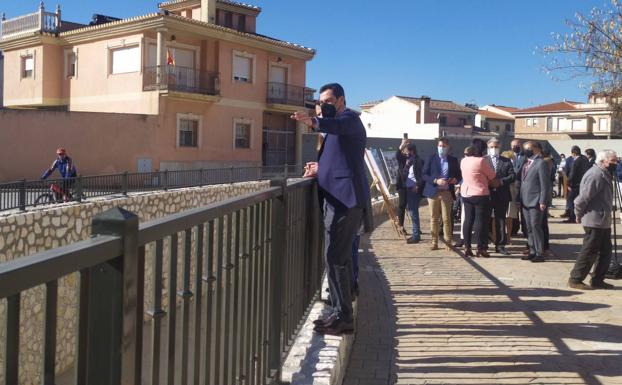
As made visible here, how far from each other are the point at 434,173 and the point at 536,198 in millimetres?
1802

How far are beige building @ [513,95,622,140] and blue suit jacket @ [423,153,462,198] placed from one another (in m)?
62.1

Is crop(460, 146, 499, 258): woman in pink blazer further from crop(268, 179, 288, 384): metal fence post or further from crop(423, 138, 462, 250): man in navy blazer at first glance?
crop(268, 179, 288, 384): metal fence post

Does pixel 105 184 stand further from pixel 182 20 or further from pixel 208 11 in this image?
pixel 208 11

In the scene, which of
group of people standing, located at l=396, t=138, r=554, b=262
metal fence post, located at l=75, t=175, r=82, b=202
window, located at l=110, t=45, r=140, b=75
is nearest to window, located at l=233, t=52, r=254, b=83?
window, located at l=110, t=45, r=140, b=75

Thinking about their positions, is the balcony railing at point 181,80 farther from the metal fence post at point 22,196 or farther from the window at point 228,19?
the metal fence post at point 22,196

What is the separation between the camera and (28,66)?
38844 millimetres

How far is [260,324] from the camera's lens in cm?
350

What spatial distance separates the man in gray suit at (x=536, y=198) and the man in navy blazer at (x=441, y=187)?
4.13 feet

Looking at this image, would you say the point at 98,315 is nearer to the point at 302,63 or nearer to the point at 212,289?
the point at 212,289

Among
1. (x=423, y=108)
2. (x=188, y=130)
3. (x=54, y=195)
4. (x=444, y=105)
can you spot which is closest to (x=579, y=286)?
(x=54, y=195)

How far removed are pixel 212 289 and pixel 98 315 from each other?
1031 mm

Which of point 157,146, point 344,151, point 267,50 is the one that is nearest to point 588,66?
point 344,151

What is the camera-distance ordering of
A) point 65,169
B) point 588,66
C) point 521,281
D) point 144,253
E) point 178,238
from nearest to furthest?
point 144,253, point 178,238, point 521,281, point 588,66, point 65,169

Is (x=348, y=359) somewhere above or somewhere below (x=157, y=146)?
below
